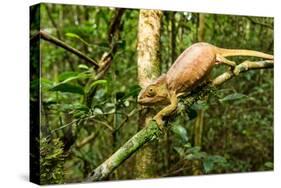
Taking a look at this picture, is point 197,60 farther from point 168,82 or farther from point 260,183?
point 260,183

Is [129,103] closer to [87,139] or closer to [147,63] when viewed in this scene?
[147,63]

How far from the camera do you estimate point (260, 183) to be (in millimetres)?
4973

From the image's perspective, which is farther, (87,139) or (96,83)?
(87,139)

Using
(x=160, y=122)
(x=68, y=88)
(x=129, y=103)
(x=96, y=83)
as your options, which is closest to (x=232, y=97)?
(x=160, y=122)

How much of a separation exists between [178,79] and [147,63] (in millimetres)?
259

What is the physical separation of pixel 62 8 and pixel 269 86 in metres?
1.83

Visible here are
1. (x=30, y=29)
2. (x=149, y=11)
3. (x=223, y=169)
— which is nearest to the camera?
(x=30, y=29)

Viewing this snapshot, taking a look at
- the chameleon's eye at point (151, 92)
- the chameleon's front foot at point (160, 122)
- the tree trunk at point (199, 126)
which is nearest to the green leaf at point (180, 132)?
the chameleon's front foot at point (160, 122)

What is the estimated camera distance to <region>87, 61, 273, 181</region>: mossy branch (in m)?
4.49

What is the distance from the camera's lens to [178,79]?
4656 mm

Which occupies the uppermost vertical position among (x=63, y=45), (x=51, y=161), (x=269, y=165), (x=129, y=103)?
(x=63, y=45)

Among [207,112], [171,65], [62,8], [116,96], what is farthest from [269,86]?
[62,8]

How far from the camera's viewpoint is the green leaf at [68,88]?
14.2ft

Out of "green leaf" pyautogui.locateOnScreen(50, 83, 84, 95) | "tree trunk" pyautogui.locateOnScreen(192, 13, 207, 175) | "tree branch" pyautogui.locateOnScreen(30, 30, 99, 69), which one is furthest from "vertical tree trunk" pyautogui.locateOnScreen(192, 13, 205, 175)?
"green leaf" pyautogui.locateOnScreen(50, 83, 84, 95)
